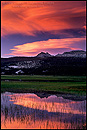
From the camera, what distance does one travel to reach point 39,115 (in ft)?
64.7

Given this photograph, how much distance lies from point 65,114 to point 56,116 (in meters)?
1.49

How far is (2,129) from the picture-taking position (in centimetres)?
1530

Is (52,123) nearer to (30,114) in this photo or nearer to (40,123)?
(40,123)

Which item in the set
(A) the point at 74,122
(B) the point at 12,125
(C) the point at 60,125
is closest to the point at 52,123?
(C) the point at 60,125

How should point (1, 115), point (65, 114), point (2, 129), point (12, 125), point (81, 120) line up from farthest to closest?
point (65, 114), point (1, 115), point (81, 120), point (12, 125), point (2, 129)

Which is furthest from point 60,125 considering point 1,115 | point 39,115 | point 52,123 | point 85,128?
point 1,115

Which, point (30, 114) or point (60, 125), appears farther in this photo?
point (30, 114)

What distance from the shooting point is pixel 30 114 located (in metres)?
20.1

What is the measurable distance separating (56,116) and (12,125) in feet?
16.4

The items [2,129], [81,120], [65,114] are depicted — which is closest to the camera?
[2,129]

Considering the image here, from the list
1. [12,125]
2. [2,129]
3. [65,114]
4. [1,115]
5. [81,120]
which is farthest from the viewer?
[65,114]

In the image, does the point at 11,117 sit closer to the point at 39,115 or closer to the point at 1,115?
the point at 1,115

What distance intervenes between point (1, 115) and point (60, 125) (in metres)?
6.19

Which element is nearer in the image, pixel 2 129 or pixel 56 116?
pixel 2 129
